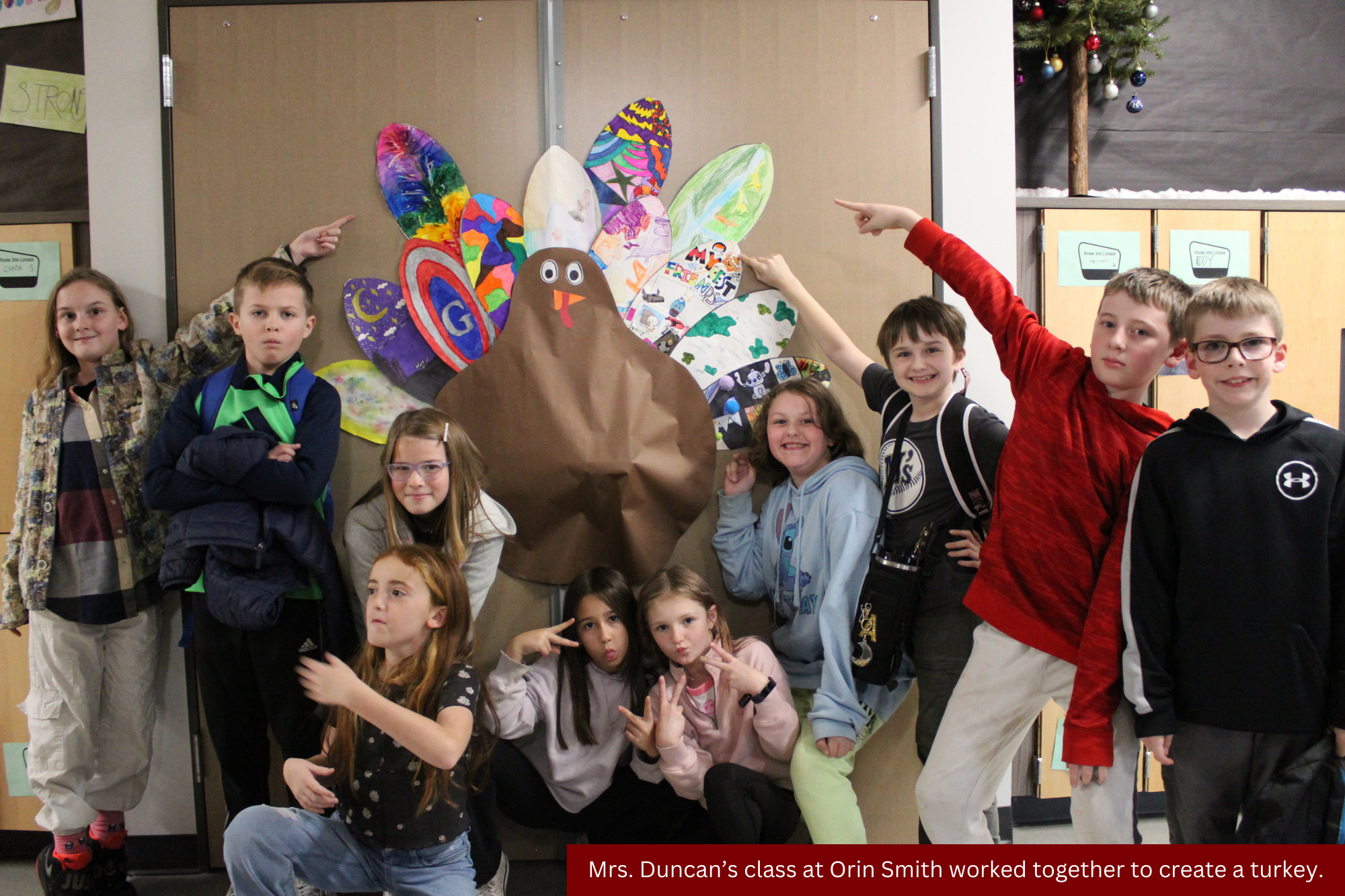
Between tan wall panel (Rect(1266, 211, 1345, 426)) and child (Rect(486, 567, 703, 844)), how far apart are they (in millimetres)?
2194

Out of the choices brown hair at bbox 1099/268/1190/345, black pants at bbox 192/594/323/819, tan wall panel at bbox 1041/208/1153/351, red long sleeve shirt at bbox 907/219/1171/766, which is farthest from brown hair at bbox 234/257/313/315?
tan wall panel at bbox 1041/208/1153/351

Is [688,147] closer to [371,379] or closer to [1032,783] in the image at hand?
[371,379]

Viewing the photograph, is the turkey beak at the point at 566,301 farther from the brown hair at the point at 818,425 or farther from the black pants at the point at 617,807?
the black pants at the point at 617,807

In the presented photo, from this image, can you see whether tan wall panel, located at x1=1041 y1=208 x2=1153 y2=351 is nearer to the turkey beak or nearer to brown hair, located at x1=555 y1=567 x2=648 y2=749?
the turkey beak

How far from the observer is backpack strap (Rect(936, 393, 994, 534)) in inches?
72.4

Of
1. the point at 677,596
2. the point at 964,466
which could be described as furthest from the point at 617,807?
the point at 964,466

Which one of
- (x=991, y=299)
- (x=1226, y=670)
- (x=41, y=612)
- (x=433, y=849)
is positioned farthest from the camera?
(x=41, y=612)

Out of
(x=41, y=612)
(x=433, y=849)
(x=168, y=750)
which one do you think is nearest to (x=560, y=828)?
(x=433, y=849)

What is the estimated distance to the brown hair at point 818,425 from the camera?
212 cm

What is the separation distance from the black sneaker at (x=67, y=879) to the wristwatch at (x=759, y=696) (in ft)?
5.58

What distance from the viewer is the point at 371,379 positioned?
2.23 metres

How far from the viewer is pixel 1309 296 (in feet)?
8.40

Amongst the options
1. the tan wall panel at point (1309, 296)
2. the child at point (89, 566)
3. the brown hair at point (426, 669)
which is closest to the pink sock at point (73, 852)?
the child at point (89, 566)

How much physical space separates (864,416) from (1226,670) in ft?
3.60
